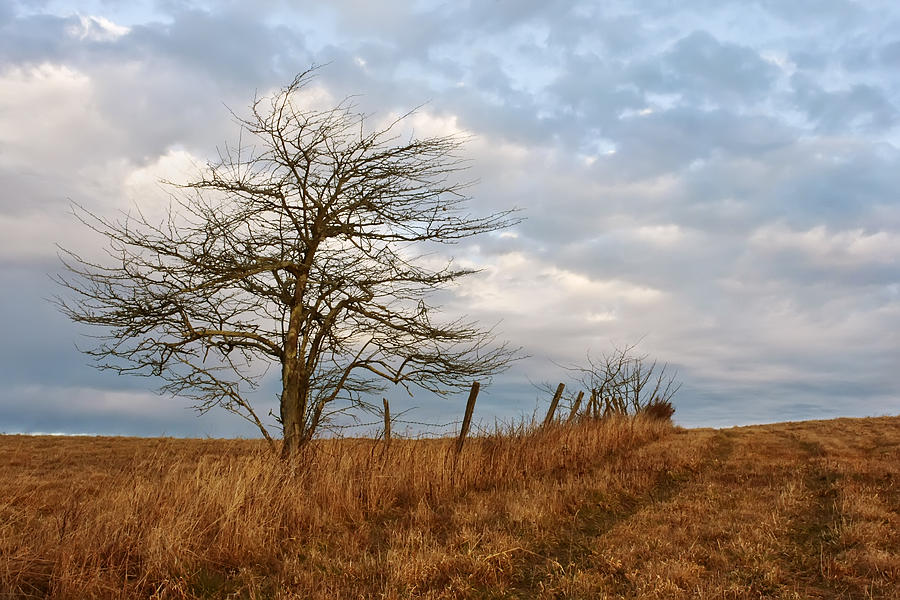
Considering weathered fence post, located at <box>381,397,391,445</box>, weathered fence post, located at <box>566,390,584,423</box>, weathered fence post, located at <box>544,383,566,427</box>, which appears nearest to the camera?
weathered fence post, located at <box>381,397,391,445</box>

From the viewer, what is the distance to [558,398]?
15875 mm

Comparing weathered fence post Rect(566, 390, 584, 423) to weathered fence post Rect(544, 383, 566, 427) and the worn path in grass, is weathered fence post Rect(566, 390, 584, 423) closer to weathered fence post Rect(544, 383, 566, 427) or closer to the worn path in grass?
weathered fence post Rect(544, 383, 566, 427)

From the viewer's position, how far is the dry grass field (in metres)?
5.50

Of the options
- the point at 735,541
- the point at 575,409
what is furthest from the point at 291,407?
the point at 575,409

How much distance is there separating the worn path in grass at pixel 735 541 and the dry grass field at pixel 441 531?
28 millimetres

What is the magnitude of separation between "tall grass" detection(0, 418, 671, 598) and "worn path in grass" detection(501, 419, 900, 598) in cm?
175

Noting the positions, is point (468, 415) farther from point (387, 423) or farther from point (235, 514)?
point (235, 514)

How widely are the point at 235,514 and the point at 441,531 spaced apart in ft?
7.71

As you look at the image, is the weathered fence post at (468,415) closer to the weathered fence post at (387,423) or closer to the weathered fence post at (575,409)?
the weathered fence post at (387,423)

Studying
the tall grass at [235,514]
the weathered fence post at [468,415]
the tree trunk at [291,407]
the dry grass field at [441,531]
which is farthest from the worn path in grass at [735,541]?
the tree trunk at [291,407]

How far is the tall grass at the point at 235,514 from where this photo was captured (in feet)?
17.9

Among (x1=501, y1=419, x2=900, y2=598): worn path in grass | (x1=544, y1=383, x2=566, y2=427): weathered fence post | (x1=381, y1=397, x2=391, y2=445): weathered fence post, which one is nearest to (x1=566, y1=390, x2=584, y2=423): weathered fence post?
(x1=544, y1=383, x2=566, y2=427): weathered fence post

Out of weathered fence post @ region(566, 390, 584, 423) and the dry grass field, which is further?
weathered fence post @ region(566, 390, 584, 423)

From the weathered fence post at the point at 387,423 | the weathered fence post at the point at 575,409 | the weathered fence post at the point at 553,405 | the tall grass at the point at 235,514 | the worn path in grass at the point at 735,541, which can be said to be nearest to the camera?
the tall grass at the point at 235,514
